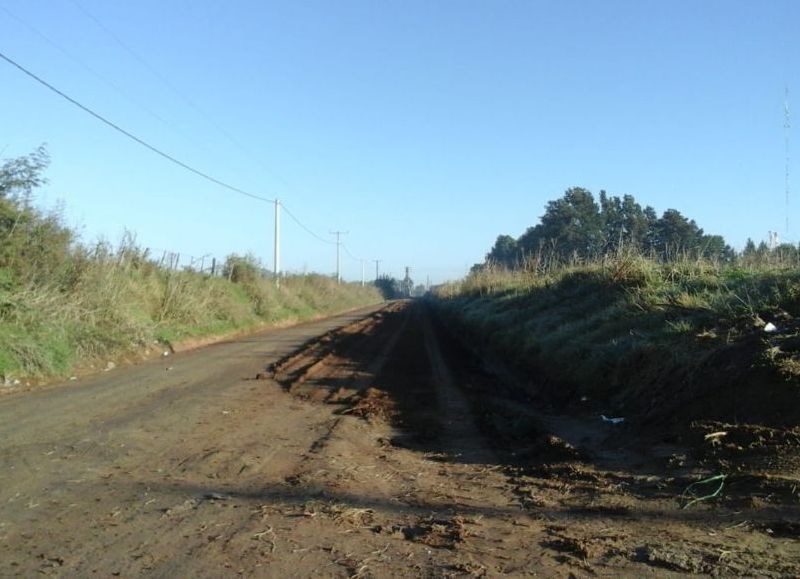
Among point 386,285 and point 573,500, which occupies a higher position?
point 386,285

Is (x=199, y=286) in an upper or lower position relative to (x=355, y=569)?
upper

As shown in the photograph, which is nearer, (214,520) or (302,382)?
(214,520)

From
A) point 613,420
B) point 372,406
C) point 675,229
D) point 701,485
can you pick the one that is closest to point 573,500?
point 701,485

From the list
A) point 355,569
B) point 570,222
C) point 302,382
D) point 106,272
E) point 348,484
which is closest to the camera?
point 355,569

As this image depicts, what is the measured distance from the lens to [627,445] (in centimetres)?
791

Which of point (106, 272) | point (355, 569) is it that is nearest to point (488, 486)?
point (355, 569)

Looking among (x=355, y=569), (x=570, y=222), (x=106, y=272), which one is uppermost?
(x=570, y=222)

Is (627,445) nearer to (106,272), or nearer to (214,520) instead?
(214,520)

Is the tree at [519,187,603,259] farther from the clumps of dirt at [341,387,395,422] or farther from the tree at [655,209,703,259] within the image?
the clumps of dirt at [341,387,395,422]

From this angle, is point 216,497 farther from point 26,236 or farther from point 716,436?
point 26,236

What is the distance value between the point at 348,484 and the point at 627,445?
3496 millimetres

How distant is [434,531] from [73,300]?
49.5 ft

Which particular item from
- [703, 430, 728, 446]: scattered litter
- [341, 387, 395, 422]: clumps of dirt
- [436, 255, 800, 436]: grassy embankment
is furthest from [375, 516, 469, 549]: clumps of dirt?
[341, 387, 395, 422]: clumps of dirt

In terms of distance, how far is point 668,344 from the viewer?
10469mm
